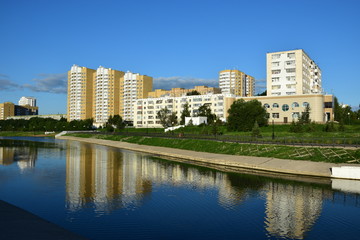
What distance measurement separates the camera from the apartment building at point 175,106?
400 feet

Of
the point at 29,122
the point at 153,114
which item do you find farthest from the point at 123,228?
the point at 29,122

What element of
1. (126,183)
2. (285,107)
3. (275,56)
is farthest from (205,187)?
(275,56)

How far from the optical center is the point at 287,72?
101875 mm

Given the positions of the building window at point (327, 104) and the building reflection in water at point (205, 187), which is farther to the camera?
the building window at point (327, 104)

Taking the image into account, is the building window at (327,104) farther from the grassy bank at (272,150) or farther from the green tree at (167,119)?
the green tree at (167,119)

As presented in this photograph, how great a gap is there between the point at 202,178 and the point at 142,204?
12.9 meters

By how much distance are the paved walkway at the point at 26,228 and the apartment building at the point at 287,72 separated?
96396 mm

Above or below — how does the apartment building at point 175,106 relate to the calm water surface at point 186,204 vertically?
above

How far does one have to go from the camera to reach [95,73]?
192m

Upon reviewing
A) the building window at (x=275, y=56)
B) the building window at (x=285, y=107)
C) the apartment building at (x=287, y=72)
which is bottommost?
the building window at (x=285, y=107)

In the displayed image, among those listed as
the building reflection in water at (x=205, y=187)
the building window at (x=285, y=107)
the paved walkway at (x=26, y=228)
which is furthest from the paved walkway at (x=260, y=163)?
the building window at (x=285, y=107)

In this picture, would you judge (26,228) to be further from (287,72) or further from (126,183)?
(287,72)

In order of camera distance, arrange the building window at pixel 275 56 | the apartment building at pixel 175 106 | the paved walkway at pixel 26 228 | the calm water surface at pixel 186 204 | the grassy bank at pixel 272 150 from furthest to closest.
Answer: the apartment building at pixel 175 106 < the building window at pixel 275 56 < the grassy bank at pixel 272 150 < the calm water surface at pixel 186 204 < the paved walkway at pixel 26 228

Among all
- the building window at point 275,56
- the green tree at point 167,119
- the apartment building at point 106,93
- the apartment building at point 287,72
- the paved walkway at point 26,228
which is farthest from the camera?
the apartment building at point 106,93
